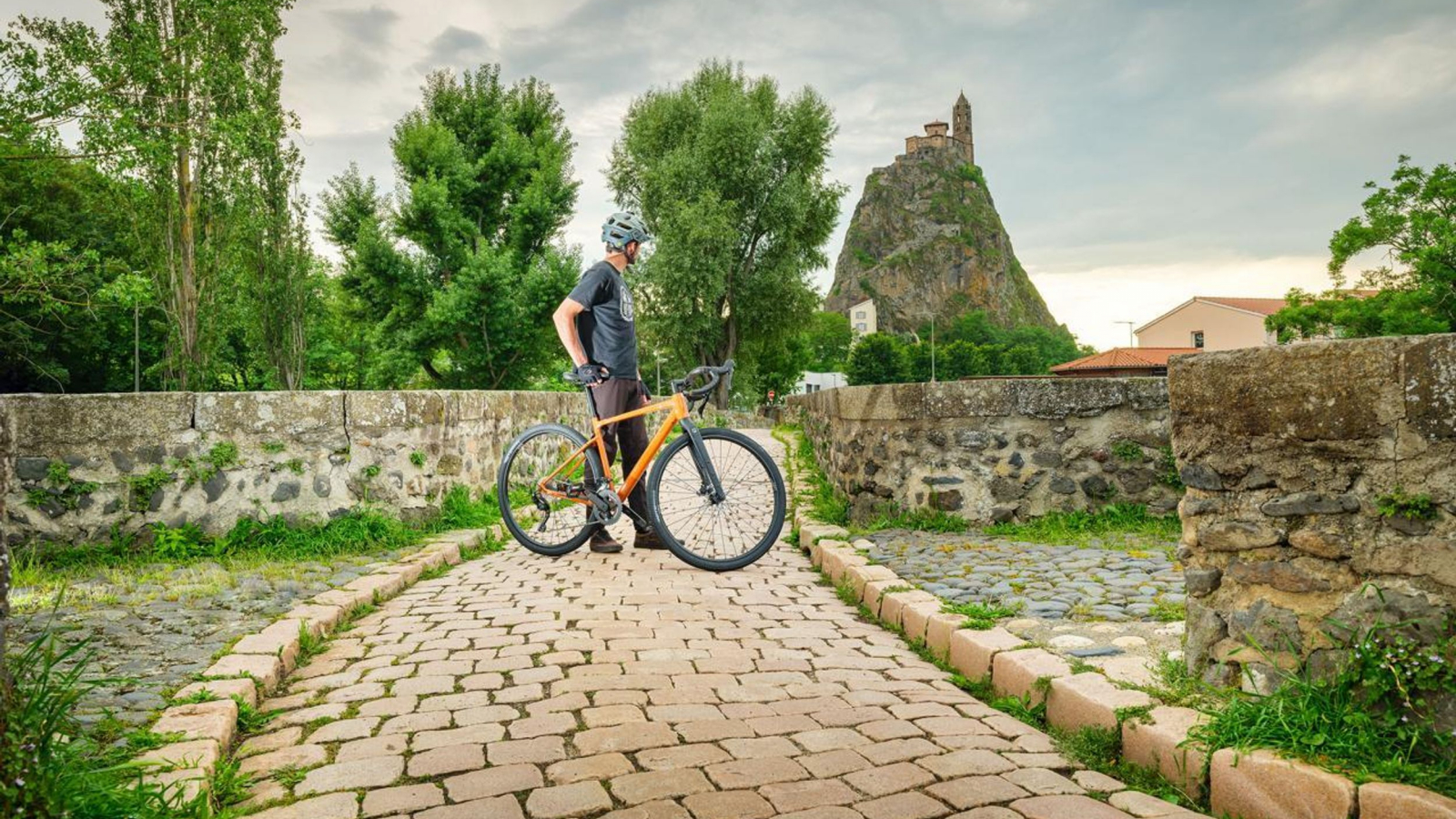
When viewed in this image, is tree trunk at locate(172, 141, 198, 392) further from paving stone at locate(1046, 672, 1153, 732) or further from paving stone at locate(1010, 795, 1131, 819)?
paving stone at locate(1010, 795, 1131, 819)

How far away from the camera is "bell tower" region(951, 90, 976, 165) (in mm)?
167000

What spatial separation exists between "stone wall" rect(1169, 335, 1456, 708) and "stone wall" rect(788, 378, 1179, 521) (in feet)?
11.2

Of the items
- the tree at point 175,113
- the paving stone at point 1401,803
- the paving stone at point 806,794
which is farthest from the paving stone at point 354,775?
the tree at point 175,113

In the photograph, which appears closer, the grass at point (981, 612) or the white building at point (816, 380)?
the grass at point (981, 612)

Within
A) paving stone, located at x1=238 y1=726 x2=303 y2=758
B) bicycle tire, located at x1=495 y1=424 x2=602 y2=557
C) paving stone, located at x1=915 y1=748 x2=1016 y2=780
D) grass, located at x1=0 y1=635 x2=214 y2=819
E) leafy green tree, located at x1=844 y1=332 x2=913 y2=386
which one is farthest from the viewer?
leafy green tree, located at x1=844 y1=332 x2=913 y2=386

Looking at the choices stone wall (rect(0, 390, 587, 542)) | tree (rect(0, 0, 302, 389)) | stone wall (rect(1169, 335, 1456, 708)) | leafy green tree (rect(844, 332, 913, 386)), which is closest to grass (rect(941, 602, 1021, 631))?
stone wall (rect(1169, 335, 1456, 708))

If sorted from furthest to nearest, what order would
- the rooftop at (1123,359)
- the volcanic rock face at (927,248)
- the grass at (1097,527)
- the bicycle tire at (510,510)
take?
the volcanic rock face at (927,248)
the rooftop at (1123,359)
the bicycle tire at (510,510)
the grass at (1097,527)

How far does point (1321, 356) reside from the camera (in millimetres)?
2654

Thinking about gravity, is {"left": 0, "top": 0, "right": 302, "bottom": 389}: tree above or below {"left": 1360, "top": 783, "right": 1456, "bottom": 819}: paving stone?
above

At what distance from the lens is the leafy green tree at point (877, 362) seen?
8528cm

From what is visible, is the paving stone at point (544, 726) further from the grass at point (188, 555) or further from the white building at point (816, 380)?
the white building at point (816, 380)

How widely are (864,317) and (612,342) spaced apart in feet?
462

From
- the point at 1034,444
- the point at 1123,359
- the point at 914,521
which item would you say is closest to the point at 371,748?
the point at 914,521

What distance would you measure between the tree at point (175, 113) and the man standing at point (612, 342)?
6043 millimetres
